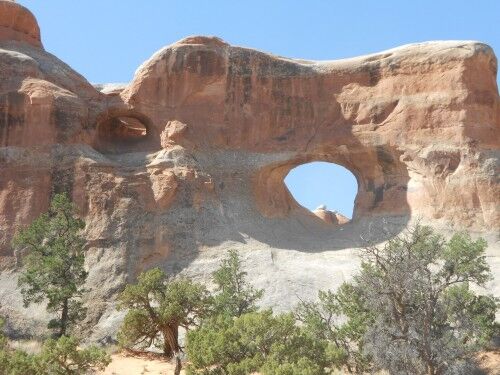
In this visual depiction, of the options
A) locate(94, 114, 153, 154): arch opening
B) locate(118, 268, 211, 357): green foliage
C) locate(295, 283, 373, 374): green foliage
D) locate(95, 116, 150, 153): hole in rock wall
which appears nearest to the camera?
locate(295, 283, 373, 374): green foliage

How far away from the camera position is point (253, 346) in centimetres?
1422

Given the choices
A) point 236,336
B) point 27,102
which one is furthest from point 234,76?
point 236,336

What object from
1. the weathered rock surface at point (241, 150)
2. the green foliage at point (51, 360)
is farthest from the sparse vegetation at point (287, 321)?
the weathered rock surface at point (241, 150)

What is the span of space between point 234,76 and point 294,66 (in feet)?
10.7

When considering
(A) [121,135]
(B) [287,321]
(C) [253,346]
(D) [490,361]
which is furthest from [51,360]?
(A) [121,135]

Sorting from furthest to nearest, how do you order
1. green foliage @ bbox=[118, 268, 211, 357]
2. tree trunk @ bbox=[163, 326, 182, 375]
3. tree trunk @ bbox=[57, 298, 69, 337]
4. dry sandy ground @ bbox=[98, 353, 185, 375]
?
1. tree trunk @ bbox=[57, 298, 69, 337]
2. tree trunk @ bbox=[163, 326, 182, 375]
3. green foliage @ bbox=[118, 268, 211, 357]
4. dry sandy ground @ bbox=[98, 353, 185, 375]

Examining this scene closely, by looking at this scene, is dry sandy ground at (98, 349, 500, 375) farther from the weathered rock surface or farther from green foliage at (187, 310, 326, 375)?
the weathered rock surface

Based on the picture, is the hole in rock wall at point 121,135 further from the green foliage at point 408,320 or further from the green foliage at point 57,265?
the green foliage at point 408,320

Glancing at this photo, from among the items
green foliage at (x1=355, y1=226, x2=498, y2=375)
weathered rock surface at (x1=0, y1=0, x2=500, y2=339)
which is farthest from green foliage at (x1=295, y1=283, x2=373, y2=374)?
weathered rock surface at (x1=0, y1=0, x2=500, y2=339)

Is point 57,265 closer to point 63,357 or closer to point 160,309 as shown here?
point 160,309

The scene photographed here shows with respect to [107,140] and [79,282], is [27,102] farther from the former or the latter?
[79,282]

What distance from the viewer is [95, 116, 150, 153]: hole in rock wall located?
1254 inches

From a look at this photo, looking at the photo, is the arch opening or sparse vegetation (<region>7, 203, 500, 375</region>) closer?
sparse vegetation (<region>7, 203, 500, 375</region>)

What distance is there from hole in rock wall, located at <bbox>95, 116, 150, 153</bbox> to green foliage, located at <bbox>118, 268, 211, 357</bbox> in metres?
12.2
